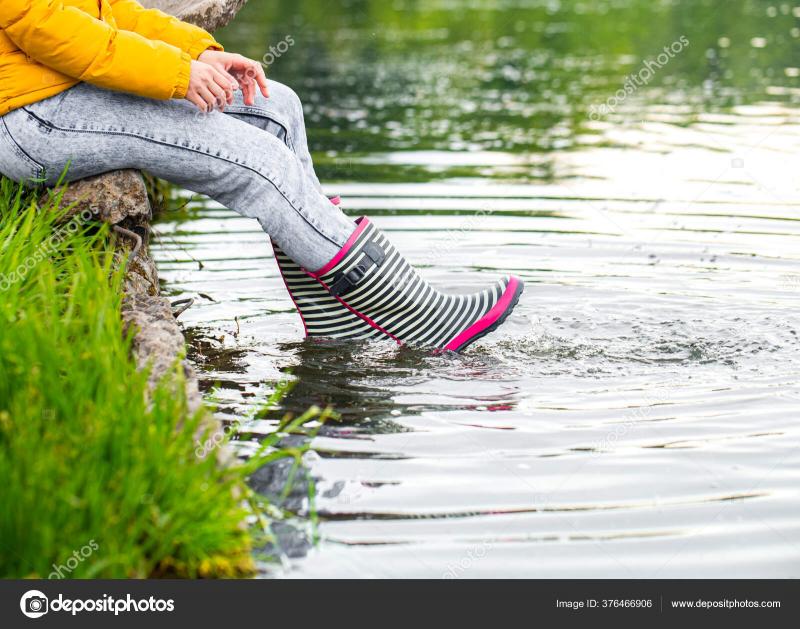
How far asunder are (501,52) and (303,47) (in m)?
3.16

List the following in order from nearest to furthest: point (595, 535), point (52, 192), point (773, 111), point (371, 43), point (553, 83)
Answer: point (595, 535) → point (52, 192) → point (773, 111) → point (553, 83) → point (371, 43)

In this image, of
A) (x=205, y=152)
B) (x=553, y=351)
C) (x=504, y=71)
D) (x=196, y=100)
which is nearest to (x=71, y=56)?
(x=196, y=100)

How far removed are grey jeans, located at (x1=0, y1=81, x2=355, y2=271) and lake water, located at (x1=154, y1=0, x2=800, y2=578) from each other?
0.61 metres

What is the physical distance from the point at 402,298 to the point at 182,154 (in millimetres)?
1028

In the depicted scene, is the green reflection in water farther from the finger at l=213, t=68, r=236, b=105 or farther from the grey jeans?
the finger at l=213, t=68, r=236, b=105

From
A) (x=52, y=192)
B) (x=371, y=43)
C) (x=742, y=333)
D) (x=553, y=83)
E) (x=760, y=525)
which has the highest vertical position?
(x=371, y=43)

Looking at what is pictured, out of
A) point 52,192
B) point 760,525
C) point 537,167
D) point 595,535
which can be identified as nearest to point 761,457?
point 760,525

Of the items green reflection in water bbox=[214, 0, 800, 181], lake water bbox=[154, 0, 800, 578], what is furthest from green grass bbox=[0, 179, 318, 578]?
green reflection in water bbox=[214, 0, 800, 181]

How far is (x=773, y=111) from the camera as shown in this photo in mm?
11492

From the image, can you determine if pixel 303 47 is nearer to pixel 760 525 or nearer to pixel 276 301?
pixel 276 301

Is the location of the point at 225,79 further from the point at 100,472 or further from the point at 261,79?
the point at 100,472

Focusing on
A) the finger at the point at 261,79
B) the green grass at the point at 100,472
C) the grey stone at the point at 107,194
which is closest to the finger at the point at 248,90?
the finger at the point at 261,79

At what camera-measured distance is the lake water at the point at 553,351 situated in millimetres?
3424

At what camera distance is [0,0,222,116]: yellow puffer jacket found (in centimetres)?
414
